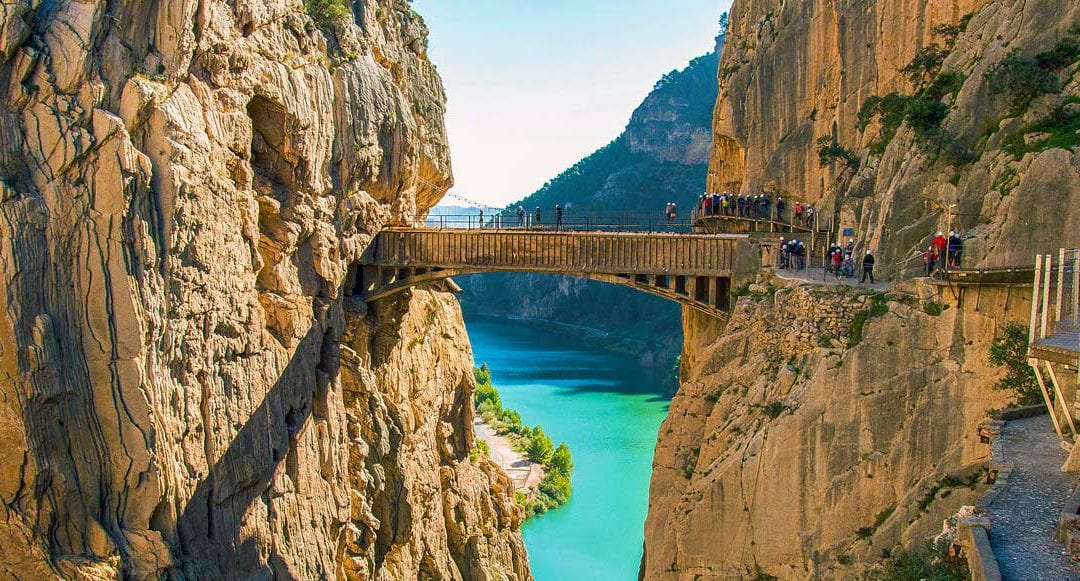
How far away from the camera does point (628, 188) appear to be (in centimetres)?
14012

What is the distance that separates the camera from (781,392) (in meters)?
22.2

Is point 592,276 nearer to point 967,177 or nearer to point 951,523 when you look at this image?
point 967,177

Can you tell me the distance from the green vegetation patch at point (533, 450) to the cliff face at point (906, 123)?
18.2 m

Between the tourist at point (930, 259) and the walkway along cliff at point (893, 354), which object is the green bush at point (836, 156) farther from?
the tourist at point (930, 259)

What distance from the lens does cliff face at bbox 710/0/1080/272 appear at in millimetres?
19828

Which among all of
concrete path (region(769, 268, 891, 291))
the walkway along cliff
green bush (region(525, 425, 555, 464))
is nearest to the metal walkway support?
the walkway along cliff

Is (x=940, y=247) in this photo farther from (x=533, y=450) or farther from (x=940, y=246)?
(x=533, y=450)

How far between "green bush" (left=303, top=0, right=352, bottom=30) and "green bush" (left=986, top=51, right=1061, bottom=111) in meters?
18.6

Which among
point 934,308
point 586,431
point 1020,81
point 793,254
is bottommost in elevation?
point 586,431

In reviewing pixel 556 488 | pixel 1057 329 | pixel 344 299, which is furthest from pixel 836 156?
pixel 556 488

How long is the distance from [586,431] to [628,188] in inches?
2826

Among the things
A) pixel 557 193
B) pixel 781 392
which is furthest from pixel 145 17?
pixel 557 193

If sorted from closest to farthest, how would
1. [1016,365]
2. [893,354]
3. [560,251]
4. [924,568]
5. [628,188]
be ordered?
[924,568] → [1016,365] → [893,354] → [560,251] → [628,188]

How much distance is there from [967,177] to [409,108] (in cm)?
2013
